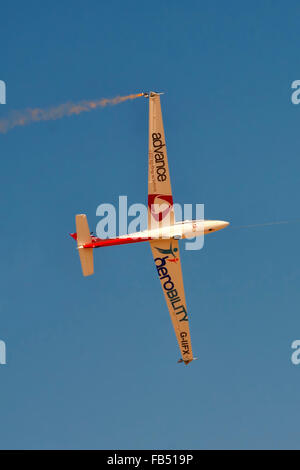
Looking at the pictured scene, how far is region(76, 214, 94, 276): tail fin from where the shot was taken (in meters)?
56.0

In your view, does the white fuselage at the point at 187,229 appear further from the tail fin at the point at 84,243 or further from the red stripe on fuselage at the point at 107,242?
the tail fin at the point at 84,243

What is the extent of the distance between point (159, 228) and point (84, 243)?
496cm

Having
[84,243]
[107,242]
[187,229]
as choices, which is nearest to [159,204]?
[187,229]

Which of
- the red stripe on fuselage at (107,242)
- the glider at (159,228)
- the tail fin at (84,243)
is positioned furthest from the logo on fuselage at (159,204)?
the tail fin at (84,243)

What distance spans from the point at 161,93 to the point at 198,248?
10203 mm

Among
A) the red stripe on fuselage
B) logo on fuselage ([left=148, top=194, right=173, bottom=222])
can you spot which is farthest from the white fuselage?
the red stripe on fuselage

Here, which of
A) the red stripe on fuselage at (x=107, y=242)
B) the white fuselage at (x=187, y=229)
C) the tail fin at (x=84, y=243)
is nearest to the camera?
the tail fin at (x=84, y=243)

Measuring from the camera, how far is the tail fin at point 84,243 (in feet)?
184

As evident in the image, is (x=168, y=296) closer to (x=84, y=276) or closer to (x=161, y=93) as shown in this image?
(x=84, y=276)

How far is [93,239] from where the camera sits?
56562 mm

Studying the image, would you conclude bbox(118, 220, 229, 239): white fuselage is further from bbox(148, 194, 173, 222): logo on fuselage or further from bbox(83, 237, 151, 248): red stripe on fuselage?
bbox(83, 237, 151, 248): red stripe on fuselage

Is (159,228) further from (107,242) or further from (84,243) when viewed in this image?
(84,243)
